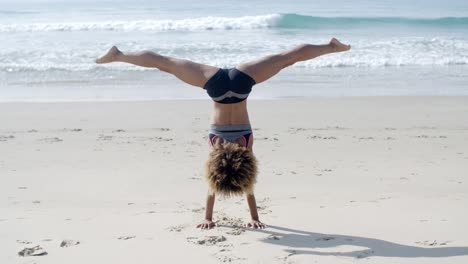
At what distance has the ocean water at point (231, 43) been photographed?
13508 millimetres

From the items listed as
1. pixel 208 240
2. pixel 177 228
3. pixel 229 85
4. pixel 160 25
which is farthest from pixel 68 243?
pixel 160 25

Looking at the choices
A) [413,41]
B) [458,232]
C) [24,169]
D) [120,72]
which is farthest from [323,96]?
[413,41]

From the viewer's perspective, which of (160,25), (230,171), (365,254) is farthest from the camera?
(160,25)

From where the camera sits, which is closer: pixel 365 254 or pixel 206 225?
pixel 365 254

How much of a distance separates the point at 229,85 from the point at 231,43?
650 inches

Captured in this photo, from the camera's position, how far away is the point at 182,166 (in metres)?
7.29

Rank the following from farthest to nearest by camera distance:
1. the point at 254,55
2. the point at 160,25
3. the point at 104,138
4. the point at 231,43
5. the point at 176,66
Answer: the point at 160,25 → the point at 231,43 → the point at 254,55 → the point at 104,138 → the point at 176,66

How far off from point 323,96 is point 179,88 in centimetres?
301

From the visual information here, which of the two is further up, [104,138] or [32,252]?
[104,138]

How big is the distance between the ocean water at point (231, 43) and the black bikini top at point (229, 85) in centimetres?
732

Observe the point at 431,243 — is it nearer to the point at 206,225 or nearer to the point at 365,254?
the point at 365,254

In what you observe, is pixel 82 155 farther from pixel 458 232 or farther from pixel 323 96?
pixel 323 96

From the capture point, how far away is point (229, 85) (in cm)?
489

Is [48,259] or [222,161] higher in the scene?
[222,161]
